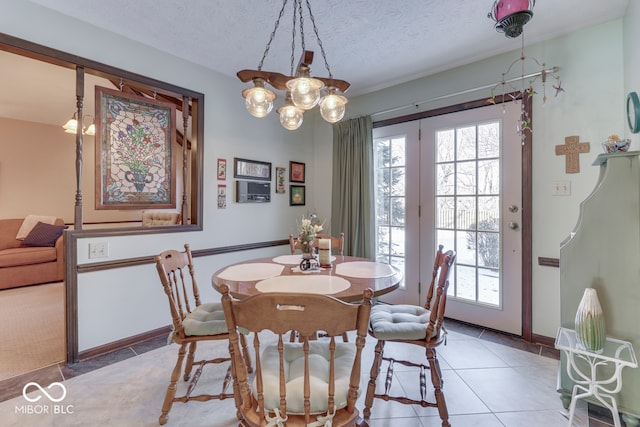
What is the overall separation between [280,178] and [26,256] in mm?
3714

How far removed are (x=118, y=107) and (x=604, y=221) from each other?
135 inches

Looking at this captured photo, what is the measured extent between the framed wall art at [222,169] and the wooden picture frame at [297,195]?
3.22 ft

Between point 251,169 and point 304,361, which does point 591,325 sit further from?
point 251,169

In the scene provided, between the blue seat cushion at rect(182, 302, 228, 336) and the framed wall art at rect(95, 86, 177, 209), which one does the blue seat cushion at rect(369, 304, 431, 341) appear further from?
the framed wall art at rect(95, 86, 177, 209)

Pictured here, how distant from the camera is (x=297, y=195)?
4.01 metres

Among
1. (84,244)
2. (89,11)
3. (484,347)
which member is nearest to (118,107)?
(89,11)

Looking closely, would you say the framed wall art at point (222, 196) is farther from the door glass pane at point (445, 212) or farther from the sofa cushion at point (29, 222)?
the sofa cushion at point (29, 222)

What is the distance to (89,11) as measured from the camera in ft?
7.06

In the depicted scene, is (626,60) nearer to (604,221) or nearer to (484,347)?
(604,221)

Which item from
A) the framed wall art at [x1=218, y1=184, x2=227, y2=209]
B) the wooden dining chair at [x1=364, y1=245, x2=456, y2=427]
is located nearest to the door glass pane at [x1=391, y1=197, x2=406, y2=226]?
the wooden dining chair at [x1=364, y1=245, x2=456, y2=427]

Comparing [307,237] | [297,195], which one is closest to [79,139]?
[307,237]

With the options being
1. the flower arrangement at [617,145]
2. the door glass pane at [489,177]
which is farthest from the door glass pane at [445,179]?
the flower arrangement at [617,145]

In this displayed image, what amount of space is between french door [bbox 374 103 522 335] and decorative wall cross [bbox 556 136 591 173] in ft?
1.01

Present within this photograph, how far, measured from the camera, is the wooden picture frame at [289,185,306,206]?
394 cm
